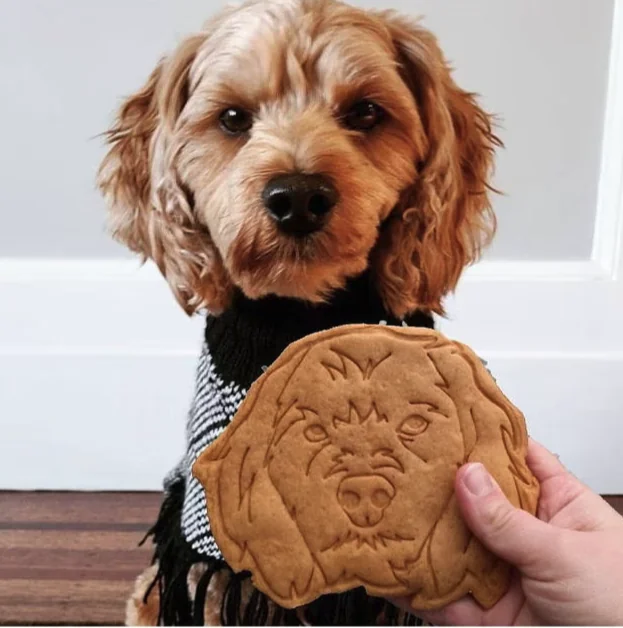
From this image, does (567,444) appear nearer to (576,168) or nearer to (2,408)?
(576,168)

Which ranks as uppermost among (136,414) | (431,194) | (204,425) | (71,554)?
(431,194)

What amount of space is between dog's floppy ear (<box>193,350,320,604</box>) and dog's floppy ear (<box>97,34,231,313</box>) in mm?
291

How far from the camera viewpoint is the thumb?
0.65 metres

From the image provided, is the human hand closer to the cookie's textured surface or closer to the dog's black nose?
the cookie's textured surface

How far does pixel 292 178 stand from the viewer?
79cm

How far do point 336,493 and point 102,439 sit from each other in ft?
2.65

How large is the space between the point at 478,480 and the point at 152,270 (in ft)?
2.60

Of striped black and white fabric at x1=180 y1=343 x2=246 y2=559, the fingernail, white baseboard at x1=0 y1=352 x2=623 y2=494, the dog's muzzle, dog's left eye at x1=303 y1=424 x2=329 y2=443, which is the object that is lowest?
white baseboard at x1=0 y1=352 x2=623 y2=494

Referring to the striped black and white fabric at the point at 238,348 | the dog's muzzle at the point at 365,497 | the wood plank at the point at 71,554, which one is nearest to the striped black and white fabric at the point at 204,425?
the striped black and white fabric at the point at 238,348

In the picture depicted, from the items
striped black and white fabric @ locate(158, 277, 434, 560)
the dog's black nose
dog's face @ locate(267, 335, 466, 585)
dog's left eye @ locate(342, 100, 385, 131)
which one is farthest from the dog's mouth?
dog's left eye @ locate(342, 100, 385, 131)

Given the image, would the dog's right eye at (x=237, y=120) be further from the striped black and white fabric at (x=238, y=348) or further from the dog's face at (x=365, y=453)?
the dog's face at (x=365, y=453)

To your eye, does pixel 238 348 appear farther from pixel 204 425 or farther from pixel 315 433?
pixel 315 433

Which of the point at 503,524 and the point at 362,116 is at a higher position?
the point at 362,116

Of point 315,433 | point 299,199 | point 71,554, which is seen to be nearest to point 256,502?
point 315,433
